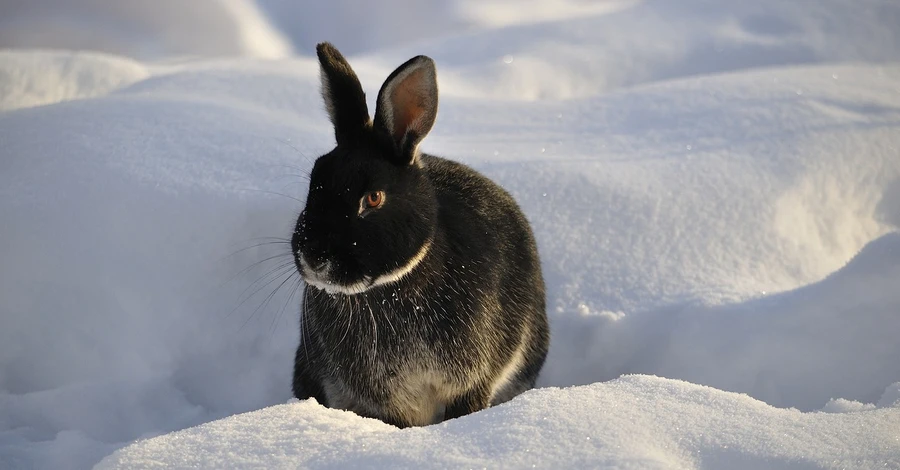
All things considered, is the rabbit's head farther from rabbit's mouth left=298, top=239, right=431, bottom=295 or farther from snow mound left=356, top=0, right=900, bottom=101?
snow mound left=356, top=0, right=900, bottom=101

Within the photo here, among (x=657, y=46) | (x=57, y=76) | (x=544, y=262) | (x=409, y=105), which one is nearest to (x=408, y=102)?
(x=409, y=105)

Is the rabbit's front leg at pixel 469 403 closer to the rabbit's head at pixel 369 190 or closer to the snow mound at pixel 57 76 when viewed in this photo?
the rabbit's head at pixel 369 190

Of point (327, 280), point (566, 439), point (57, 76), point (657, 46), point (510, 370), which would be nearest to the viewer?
point (566, 439)

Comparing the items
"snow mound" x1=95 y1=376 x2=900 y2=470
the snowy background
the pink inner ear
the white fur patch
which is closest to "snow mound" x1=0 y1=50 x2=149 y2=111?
the snowy background

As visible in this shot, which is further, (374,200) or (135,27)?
(135,27)

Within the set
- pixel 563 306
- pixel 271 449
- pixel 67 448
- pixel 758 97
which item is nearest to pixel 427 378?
pixel 271 449

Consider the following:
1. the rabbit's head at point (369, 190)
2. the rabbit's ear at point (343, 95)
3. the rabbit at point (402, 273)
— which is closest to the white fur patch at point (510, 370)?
the rabbit at point (402, 273)

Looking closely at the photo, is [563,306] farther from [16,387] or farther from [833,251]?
[16,387]

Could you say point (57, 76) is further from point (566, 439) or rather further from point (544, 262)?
point (566, 439)
